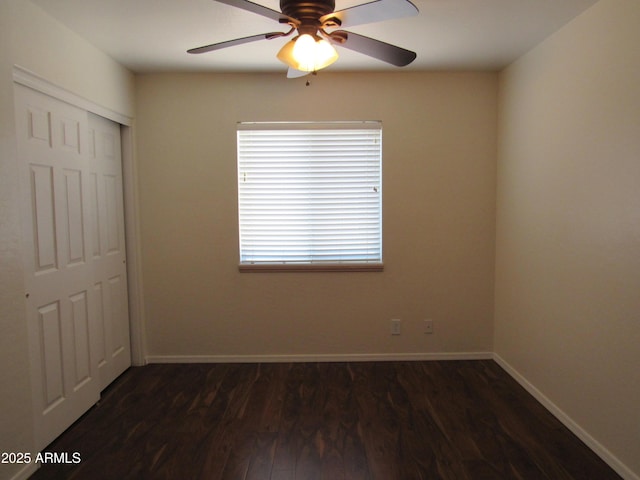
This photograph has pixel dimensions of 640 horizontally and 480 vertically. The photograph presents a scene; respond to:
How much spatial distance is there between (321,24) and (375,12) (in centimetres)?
28

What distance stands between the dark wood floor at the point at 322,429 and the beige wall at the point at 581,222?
1.02 feet

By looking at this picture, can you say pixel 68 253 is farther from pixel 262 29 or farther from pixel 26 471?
pixel 262 29

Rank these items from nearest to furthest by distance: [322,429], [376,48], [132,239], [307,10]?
[307,10]
[376,48]
[322,429]
[132,239]

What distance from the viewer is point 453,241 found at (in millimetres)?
3354

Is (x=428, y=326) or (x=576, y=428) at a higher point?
(x=428, y=326)

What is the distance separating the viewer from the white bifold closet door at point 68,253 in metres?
2.11

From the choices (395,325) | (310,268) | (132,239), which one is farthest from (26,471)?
(395,325)

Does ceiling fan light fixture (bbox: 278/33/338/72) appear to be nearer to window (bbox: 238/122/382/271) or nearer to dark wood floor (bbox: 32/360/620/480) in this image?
window (bbox: 238/122/382/271)

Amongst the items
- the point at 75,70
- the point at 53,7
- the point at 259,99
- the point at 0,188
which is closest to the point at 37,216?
the point at 0,188

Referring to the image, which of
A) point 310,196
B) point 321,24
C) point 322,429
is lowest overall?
point 322,429

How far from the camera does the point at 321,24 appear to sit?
172 cm

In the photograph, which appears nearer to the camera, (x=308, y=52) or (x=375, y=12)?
(x=375, y=12)

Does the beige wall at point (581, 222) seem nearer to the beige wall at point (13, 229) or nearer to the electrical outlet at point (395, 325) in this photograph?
the electrical outlet at point (395, 325)

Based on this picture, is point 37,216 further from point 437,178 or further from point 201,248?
point 437,178
